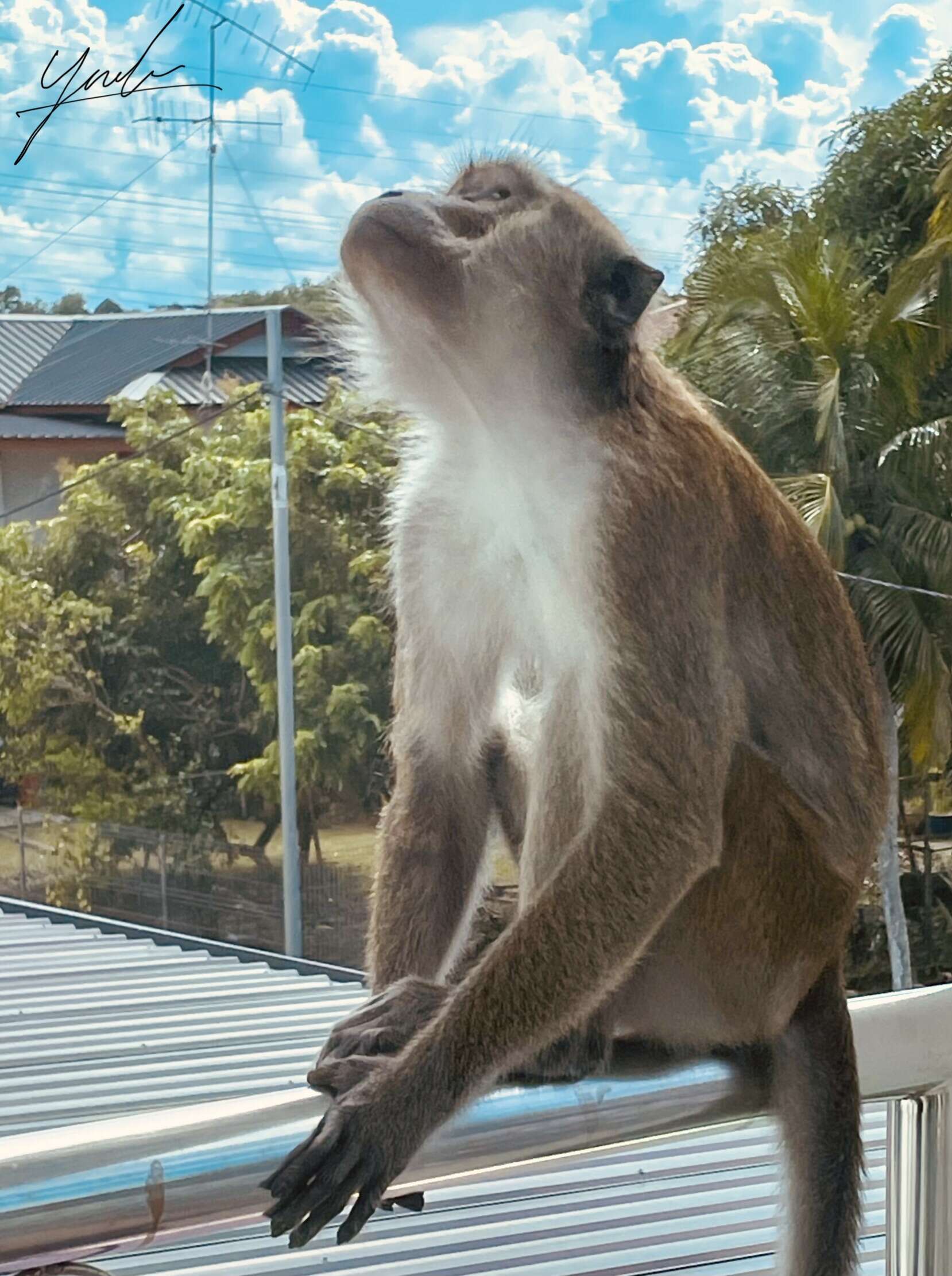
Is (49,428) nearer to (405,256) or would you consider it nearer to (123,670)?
(123,670)

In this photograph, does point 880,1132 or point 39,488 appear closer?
point 880,1132

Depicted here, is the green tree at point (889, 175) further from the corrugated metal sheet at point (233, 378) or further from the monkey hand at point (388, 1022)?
the monkey hand at point (388, 1022)

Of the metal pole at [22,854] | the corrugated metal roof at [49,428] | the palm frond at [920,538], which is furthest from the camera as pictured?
the palm frond at [920,538]

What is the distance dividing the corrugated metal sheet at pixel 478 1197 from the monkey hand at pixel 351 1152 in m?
0.07

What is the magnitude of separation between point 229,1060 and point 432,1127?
1.00 meters

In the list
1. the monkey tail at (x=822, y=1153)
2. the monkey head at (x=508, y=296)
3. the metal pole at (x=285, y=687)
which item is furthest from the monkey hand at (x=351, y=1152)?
the metal pole at (x=285, y=687)

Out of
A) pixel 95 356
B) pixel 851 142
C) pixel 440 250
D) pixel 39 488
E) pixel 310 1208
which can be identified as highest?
pixel 851 142

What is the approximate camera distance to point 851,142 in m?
7.20

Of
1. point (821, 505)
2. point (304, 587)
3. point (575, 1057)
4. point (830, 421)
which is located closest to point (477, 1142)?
point (575, 1057)

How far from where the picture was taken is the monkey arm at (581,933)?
0.84 meters

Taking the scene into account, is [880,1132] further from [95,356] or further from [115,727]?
[115,727]

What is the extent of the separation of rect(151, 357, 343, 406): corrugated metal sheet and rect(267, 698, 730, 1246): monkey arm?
2.38m

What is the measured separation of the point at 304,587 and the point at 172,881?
1260 mm

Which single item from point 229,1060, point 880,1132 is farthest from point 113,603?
point 880,1132
